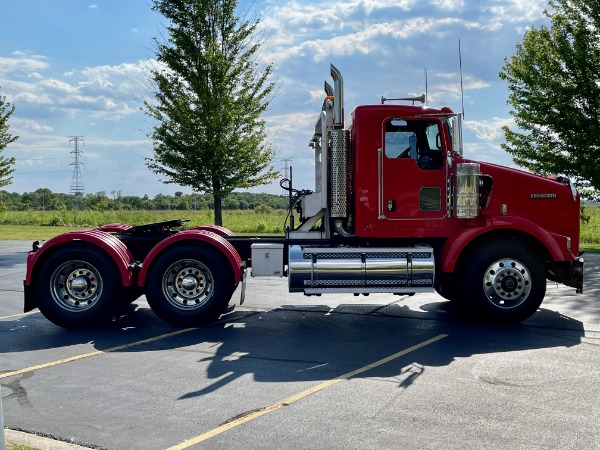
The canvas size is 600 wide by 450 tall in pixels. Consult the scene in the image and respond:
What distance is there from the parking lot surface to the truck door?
1.59 m

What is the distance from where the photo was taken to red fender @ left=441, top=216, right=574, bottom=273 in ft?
29.2

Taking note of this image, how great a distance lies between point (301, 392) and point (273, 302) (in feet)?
16.7

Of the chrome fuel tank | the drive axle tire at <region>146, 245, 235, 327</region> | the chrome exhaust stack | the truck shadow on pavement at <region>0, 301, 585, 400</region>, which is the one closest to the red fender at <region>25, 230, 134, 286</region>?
the drive axle tire at <region>146, 245, 235, 327</region>

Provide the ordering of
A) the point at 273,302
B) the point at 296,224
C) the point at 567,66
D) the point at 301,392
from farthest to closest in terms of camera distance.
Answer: the point at 567,66 → the point at 273,302 → the point at 296,224 → the point at 301,392

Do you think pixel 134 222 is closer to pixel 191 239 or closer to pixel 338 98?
pixel 191 239

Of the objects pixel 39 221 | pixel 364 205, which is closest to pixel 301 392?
pixel 364 205

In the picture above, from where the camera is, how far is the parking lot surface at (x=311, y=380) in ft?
16.0

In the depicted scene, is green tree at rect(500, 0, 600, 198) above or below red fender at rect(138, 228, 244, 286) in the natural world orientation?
above

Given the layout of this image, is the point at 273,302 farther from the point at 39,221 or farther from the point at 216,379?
the point at 39,221

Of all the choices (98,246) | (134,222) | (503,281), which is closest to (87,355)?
(98,246)

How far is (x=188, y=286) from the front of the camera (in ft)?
29.4

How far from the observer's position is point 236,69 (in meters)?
21.0

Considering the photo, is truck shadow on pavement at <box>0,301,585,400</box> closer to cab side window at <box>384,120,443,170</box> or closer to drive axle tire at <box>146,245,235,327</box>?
drive axle tire at <box>146,245,235,327</box>

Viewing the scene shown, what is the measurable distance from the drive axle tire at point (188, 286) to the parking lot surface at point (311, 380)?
0.83ft
